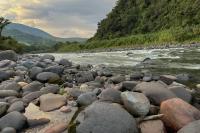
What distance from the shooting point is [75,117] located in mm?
6605

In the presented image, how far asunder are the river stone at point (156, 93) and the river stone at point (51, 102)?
1620mm

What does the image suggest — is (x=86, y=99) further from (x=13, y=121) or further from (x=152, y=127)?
(x=152, y=127)

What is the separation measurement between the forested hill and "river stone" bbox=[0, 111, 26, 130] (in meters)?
77.1

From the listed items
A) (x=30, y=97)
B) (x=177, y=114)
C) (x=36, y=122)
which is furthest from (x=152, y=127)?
(x=30, y=97)

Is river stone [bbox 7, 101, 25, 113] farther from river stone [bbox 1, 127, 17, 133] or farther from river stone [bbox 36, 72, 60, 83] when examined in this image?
river stone [bbox 36, 72, 60, 83]

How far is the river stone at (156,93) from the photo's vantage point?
23.8 ft

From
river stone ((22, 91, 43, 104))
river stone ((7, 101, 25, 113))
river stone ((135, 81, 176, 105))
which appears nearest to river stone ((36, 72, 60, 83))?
river stone ((22, 91, 43, 104))

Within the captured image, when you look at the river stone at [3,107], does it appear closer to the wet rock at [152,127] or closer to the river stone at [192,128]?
the wet rock at [152,127]

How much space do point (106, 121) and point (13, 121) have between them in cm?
206

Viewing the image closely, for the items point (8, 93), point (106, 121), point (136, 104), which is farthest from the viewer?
point (8, 93)

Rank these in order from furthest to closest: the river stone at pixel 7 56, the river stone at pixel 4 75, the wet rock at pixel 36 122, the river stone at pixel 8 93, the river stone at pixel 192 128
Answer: the river stone at pixel 7 56 → the river stone at pixel 4 75 → the river stone at pixel 8 93 → the wet rock at pixel 36 122 → the river stone at pixel 192 128

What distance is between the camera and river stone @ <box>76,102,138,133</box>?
583 centimetres

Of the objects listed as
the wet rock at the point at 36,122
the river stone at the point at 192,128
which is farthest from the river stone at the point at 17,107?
the river stone at the point at 192,128

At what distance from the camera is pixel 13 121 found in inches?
276
